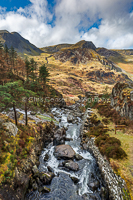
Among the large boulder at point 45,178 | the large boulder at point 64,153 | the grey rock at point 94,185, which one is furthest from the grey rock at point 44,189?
the large boulder at point 64,153

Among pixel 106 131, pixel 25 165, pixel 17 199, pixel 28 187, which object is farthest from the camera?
pixel 106 131

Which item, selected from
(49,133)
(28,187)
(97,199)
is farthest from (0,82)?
(97,199)

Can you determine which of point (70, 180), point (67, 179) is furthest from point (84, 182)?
point (67, 179)

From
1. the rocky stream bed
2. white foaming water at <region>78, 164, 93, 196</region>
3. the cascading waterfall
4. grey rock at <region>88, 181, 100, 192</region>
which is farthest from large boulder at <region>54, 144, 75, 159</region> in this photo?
grey rock at <region>88, 181, 100, 192</region>

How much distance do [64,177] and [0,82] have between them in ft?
132

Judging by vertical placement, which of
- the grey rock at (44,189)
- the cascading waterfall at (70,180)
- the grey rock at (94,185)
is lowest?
the cascading waterfall at (70,180)

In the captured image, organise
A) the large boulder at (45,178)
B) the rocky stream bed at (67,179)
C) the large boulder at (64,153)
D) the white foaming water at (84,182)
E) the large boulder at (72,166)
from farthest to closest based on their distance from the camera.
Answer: the large boulder at (64,153)
the large boulder at (72,166)
the large boulder at (45,178)
the white foaming water at (84,182)
the rocky stream bed at (67,179)

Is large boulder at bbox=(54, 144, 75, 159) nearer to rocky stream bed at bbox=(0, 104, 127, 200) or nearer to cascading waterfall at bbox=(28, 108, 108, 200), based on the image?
rocky stream bed at bbox=(0, 104, 127, 200)

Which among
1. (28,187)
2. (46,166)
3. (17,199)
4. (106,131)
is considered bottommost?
Answer: (46,166)

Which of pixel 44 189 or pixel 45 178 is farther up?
pixel 45 178

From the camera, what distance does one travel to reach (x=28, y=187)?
1341cm

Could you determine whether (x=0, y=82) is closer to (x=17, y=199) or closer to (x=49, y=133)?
(x=49, y=133)

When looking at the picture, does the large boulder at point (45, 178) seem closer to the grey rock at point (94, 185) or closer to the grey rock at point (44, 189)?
the grey rock at point (44, 189)

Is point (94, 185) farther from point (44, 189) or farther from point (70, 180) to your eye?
point (44, 189)
